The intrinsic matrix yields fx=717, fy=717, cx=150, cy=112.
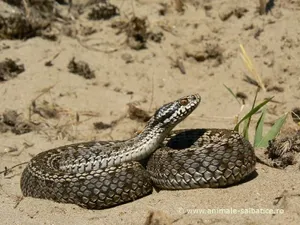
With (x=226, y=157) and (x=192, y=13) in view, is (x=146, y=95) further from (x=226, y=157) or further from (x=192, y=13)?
(x=226, y=157)

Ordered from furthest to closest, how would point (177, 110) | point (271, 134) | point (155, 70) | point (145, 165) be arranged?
point (155, 70)
point (271, 134)
point (145, 165)
point (177, 110)

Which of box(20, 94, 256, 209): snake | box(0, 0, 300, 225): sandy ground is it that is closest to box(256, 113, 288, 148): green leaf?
box(20, 94, 256, 209): snake

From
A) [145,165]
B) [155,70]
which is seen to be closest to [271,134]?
[145,165]

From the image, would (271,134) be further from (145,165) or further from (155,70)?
(155,70)

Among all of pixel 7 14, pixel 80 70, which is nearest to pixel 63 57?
pixel 80 70

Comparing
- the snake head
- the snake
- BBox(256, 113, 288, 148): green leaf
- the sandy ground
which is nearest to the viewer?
the snake

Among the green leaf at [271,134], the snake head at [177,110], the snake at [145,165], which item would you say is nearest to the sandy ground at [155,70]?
the snake at [145,165]

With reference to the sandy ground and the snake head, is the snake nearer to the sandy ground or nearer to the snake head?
the snake head

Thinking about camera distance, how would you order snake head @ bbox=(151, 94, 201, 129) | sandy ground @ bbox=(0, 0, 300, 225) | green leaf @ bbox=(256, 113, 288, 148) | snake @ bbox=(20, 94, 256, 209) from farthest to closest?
sandy ground @ bbox=(0, 0, 300, 225) → green leaf @ bbox=(256, 113, 288, 148) → snake head @ bbox=(151, 94, 201, 129) → snake @ bbox=(20, 94, 256, 209)
